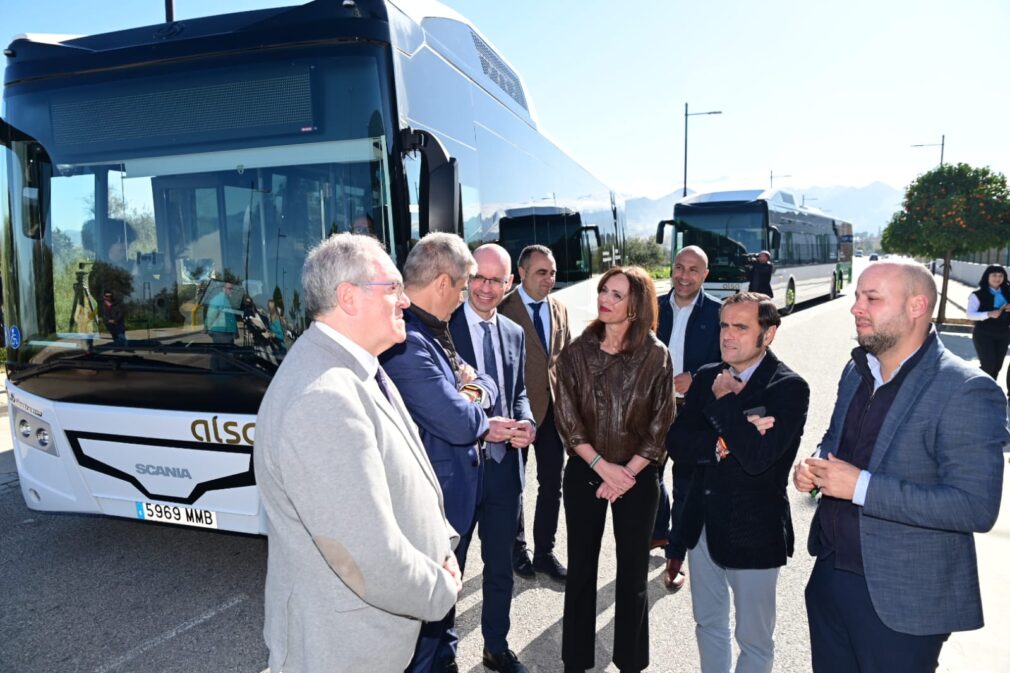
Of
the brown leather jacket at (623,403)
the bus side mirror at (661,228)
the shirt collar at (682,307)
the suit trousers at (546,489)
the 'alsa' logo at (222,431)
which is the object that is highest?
the bus side mirror at (661,228)

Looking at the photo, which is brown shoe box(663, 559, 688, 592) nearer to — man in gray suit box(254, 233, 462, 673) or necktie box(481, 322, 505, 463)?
necktie box(481, 322, 505, 463)

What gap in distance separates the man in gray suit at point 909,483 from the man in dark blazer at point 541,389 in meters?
2.43

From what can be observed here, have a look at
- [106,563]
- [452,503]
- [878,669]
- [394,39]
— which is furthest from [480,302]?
[106,563]

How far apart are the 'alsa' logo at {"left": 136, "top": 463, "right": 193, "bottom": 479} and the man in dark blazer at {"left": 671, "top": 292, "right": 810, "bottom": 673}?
279cm

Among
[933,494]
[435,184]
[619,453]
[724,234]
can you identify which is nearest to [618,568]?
[619,453]

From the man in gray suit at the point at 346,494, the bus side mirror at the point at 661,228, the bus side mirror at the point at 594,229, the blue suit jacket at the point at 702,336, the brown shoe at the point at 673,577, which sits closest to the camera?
the man in gray suit at the point at 346,494

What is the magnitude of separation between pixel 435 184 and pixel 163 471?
7.52 ft

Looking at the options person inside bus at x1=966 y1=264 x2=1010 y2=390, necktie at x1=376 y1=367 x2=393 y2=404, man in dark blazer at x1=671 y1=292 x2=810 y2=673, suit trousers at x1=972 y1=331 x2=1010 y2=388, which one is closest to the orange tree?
suit trousers at x1=972 y1=331 x2=1010 y2=388

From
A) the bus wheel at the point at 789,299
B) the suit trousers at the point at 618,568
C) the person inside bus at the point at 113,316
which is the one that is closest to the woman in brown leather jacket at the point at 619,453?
the suit trousers at the point at 618,568

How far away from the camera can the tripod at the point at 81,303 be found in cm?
422

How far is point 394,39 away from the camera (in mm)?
4086

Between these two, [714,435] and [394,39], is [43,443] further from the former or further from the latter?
[714,435]

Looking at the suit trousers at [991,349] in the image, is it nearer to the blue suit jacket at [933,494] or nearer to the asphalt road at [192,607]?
the asphalt road at [192,607]

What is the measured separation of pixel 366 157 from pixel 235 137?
0.79 m
